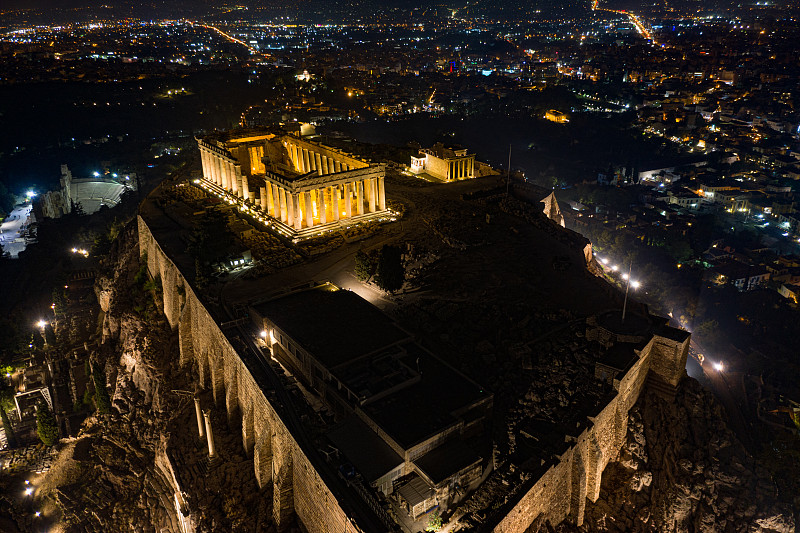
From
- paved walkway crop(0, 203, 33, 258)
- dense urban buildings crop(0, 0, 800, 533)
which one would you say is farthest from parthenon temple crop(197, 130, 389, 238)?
paved walkway crop(0, 203, 33, 258)

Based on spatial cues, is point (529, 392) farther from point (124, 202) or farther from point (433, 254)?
point (124, 202)

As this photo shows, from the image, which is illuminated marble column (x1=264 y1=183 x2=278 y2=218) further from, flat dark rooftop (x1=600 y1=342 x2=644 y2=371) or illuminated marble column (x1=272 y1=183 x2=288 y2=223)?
flat dark rooftop (x1=600 y1=342 x2=644 y2=371)

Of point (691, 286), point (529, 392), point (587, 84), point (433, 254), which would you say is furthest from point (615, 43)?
point (529, 392)

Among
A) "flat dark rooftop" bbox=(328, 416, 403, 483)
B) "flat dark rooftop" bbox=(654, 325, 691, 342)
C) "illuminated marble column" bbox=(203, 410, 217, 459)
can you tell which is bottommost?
"illuminated marble column" bbox=(203, 410, 217, 459)

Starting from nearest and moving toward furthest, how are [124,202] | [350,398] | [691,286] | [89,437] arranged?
[350,398] < [89,437] < [691,286] < [124,202]

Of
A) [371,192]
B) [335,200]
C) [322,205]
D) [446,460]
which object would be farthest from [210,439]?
[371,192]

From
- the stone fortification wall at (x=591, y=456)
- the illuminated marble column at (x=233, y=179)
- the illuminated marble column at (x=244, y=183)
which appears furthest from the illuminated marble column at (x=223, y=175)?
the stone fortification wall at (x=591, y=456)
